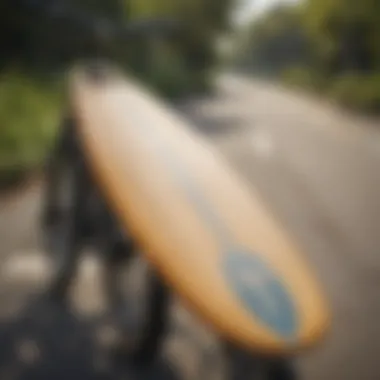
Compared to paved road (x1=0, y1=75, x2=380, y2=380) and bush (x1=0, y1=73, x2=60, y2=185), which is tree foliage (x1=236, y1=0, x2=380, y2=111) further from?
bush (x1=0, y1=73, x2=60, y2=185)

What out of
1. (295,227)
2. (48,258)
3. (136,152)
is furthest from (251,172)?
(136,152)

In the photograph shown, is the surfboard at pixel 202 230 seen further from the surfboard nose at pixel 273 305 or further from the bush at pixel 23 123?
the bush at pixel 23 123

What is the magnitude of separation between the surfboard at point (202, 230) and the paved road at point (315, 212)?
884 mm

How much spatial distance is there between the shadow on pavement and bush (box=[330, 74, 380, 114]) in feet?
8.18

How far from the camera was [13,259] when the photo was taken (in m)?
4.44

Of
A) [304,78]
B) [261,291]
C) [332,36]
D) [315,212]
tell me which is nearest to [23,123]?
[304,78]

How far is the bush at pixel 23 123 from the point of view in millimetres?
6470

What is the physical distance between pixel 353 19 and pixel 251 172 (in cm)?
374

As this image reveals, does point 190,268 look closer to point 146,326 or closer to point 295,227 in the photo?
point 146,326

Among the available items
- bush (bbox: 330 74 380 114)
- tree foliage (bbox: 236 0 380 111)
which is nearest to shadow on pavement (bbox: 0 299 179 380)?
tree foliage (bbox: 236 0 380 111)

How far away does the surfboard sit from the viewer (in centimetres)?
223

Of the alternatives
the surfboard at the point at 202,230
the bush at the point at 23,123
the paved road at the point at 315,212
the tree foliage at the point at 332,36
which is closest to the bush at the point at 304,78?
the tree foliage at the point at 332,36

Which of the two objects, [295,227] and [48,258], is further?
[295,227]

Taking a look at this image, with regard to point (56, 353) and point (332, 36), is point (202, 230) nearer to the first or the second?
point (56, 353)
